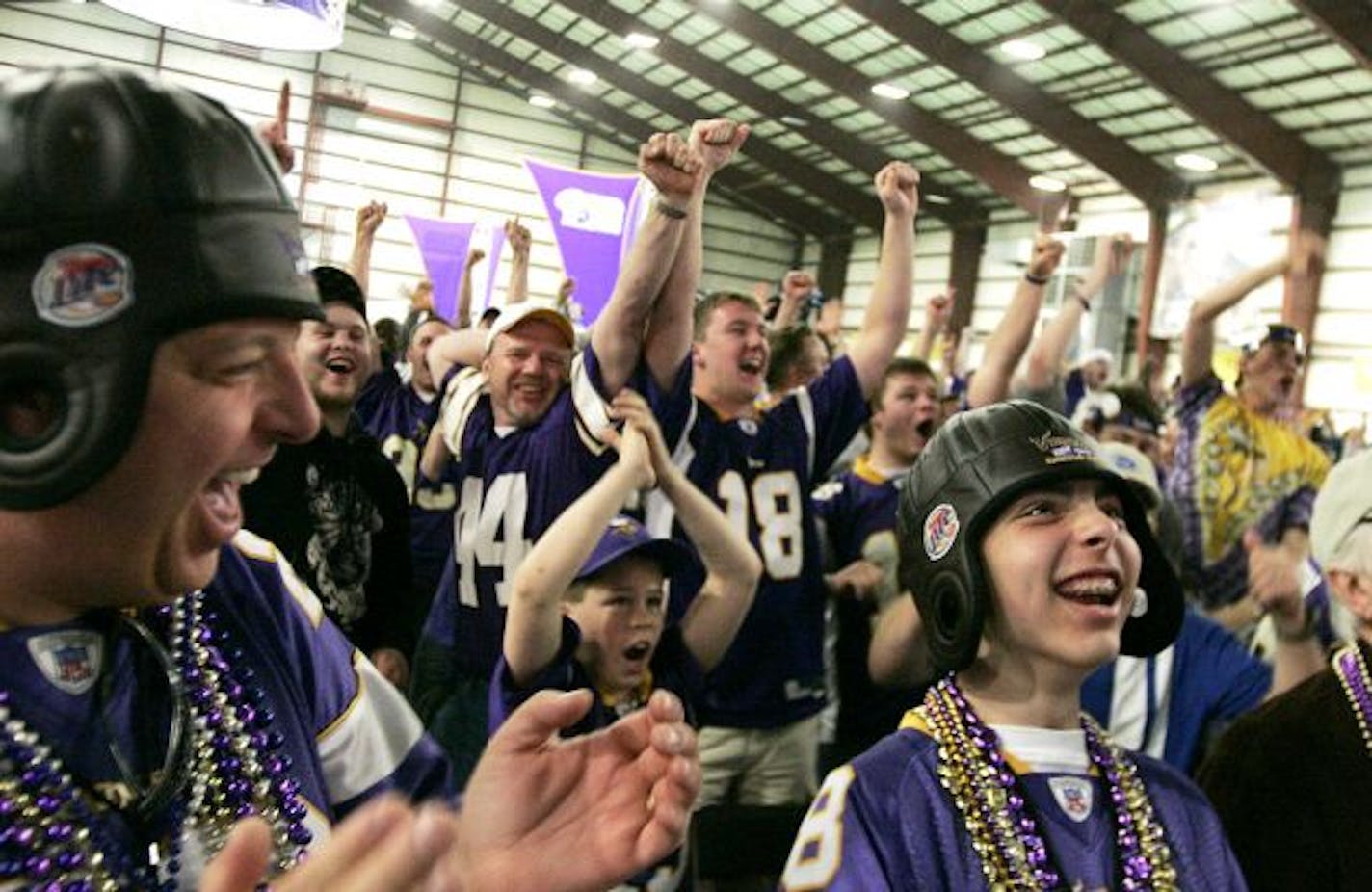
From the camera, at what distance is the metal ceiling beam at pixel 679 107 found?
74.7 ft

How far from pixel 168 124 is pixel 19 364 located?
23cm

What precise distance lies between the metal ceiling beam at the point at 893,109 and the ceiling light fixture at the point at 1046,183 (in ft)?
0.40

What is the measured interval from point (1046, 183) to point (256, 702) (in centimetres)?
2050

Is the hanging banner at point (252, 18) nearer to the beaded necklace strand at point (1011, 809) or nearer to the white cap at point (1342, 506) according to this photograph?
the beaded necklace strand at point (1011, 809)

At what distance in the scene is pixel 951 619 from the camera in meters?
2.00

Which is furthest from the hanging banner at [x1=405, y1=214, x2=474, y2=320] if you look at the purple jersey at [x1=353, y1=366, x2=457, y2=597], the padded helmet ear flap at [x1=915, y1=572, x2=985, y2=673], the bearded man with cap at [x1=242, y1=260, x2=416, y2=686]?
the padded helmet ear flap at [x1=915, y1=572, x2=985, y2=673]

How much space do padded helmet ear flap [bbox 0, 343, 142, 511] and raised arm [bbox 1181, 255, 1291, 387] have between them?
4.97m

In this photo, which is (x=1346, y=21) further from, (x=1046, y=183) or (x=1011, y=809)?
(x=1011, y=809)

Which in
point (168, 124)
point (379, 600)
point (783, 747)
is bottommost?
point (783, 747)

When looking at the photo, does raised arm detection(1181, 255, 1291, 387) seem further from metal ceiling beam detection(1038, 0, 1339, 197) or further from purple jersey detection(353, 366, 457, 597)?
metal ceiling beam detection(1038, 0, 1339, 197)

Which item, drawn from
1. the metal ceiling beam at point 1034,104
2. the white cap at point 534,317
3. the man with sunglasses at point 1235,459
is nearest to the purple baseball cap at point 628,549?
the white cap at point 534,317

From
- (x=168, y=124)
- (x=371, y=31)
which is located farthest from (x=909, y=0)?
(x=168, y=124)

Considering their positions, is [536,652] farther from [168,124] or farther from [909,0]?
[909,0]

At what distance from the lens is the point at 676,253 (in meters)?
3.40
